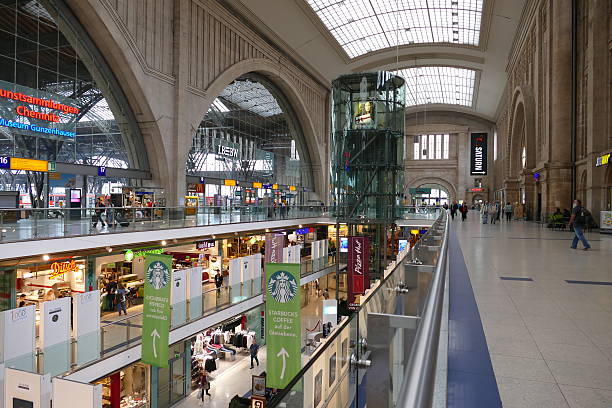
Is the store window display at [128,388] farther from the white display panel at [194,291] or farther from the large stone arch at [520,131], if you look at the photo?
the large stone arch at [520,131]

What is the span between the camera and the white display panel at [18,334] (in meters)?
8.97

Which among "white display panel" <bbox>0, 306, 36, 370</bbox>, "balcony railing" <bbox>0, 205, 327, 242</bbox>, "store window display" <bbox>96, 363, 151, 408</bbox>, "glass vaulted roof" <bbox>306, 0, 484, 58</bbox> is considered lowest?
"store window display" <bbox>96, 363, 151, 408</bbox>

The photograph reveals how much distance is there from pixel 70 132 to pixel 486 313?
1990 cm

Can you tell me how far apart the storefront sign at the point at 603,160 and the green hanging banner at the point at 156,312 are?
1680 cm

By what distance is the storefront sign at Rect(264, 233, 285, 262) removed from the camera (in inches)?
764

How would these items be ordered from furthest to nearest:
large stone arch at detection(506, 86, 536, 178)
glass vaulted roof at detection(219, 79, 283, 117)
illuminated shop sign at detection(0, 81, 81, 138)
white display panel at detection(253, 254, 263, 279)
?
glass vaulted roof at detection(219, 79, 283, 117)
large stone arch at detection(506, 86, 536, 178)
white display panel at detection(253, 254, 263, 279)
illuminated shop sign at detection(0, 81, 81, 138)

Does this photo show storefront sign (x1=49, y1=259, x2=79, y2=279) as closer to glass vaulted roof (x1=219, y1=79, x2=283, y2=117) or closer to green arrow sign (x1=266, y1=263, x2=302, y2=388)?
green arrow sign (x1=266, y1=263, x2=302, y2=388)

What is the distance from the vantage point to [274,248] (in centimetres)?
1970

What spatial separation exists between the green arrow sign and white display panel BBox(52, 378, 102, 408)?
3.59 metres

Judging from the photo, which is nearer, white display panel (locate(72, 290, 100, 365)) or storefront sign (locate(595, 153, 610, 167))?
white display panel (locate(72, 290, 100, 365))

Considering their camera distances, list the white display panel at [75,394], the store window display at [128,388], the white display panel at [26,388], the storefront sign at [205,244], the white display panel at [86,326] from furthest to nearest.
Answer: the storefront sign at [205,244], the store window display at [128,388], the white display panel at [86,326], the white display panel at [26,388], the white display panel at [75,394]

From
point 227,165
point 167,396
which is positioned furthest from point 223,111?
point 167,396

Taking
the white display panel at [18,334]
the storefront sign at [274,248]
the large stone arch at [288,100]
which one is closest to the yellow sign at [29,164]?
the large stone arch at [288,100]

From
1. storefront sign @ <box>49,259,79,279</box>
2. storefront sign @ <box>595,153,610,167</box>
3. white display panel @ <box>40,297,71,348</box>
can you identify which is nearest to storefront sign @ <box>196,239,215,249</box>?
storefront sign @ <box>49,259,79,279</box>
